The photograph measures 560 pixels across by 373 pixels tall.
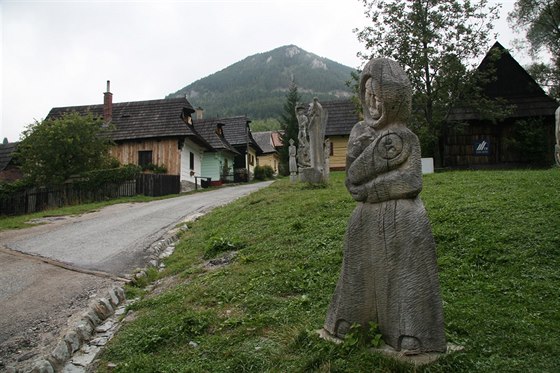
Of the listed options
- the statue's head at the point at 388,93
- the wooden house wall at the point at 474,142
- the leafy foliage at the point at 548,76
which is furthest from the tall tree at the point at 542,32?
the statue's head at the point at 388,93

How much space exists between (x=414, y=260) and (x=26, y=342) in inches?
183

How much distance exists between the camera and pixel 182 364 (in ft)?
15.5

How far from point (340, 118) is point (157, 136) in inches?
588

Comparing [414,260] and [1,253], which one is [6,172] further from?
[414,260]

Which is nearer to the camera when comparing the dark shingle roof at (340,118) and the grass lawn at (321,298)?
the grass lawn at (321,298)

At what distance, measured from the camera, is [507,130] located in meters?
26.4

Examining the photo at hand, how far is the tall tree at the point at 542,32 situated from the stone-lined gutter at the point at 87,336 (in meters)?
32.1

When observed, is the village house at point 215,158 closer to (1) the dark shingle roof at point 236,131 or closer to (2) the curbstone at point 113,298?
(1) the dark shingle roof at point 236,131

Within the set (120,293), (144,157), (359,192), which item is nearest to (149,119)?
(144,157)

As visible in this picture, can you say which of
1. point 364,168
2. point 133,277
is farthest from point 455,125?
point 364,168

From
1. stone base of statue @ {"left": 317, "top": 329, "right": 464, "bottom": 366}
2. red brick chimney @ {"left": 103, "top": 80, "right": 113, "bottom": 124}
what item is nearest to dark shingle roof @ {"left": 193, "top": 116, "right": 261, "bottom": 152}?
red brick chimney @ {"left": 103, "top": 80, "right": 113, "bottom": 124}

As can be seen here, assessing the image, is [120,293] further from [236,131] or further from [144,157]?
[236,131]

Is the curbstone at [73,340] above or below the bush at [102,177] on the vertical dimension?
below

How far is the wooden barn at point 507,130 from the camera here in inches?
982
